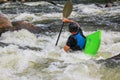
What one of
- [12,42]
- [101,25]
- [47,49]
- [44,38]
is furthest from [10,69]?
[101,25]

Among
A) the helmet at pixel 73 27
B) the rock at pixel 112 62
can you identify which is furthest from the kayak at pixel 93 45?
the rock at pixel 112 62

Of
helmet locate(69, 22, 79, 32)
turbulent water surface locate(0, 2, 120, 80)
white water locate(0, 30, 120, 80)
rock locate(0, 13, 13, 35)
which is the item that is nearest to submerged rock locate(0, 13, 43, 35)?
rock locate(0, 13, 13, 35)

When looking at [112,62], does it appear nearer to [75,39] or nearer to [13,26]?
[75,39]

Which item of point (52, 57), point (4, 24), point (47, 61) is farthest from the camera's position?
point (4, 24)

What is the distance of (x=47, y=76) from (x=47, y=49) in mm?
2402

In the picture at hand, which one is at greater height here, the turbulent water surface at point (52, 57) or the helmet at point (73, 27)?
the helmet at point (73, 27)

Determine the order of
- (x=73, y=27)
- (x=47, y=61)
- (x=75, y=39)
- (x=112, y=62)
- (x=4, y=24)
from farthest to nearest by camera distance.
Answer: (x=4, y=24), (x=75, y=39), (x=73, y=27), (x=47, y=61), (x=112, y=62)

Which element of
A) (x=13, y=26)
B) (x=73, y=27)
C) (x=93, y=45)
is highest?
(x=73, y=27)

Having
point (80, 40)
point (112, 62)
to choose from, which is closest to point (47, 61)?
point (80, 40)

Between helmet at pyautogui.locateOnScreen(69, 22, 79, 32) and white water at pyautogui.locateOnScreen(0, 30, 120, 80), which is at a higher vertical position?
helmet at pyautogui.locateOnScreen(69, 22, 79, 32)

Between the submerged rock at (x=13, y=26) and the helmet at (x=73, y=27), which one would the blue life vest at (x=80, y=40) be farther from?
the submerged rock at (x=13, y=26)

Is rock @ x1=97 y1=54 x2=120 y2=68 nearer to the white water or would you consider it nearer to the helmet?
the white water

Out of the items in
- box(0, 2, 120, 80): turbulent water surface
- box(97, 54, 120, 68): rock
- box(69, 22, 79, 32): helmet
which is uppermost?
box(97, 54, 120, 68): rock

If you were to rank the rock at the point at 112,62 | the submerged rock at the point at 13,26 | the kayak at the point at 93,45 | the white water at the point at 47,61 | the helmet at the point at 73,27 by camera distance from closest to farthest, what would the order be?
the rock at the point at 112,62 → the white water at the point at 47,61 → the helmet at the point at 73,27 → the kayak at the point at 93,45 → the submerged rock at the point at 13,26
